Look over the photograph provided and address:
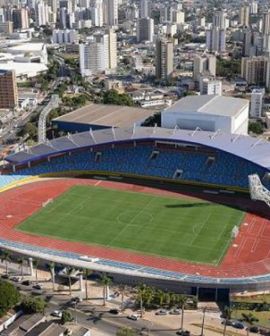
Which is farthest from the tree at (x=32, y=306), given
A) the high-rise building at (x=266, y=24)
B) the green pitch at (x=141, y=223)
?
the high-rise building at (x=266, y=24)

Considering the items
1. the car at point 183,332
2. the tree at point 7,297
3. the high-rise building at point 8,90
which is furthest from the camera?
the high-rise building at point 8,90

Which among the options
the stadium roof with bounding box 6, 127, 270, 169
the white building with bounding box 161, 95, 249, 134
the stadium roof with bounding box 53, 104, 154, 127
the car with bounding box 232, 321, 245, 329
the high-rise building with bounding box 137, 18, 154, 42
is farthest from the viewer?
the high-rise building with bounding box 137, 18, 154, 42

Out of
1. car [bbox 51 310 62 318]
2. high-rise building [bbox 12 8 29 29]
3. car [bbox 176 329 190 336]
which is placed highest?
high-rise building [bbox 12 8 29 29]

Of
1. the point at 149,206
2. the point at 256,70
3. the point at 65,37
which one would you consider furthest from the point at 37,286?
the point at 65,37

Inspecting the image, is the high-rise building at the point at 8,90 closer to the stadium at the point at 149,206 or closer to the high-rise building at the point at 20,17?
the stadium at the point at 149,206

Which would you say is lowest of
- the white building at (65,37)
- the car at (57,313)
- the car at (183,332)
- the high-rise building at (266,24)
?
the car at (183,332)

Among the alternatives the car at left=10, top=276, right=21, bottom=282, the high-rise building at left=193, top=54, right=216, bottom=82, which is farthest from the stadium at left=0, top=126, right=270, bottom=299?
the high-rise building at left=193, top=54, right=216, bottom=82

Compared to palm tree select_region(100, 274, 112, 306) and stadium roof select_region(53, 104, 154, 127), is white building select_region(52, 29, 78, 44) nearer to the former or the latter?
stadium roof select_region(53, 104, 154, 127)

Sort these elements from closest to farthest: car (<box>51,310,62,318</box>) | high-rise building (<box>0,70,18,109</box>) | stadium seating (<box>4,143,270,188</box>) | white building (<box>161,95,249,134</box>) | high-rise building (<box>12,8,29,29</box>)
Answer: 1. car (<box>51,310,62,318</box>)
2. stadium seating (<box>4,143,270,188</box>)
3. white building (<box>161,95,249,134</box>)
4. high-rise building (<box>0,70,18,109</box>)
5. high-rise building (<box>12,8,29,29</box>)
